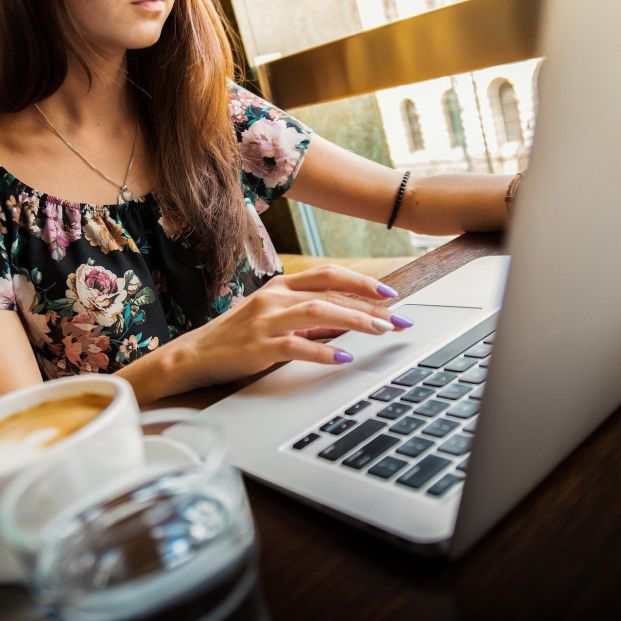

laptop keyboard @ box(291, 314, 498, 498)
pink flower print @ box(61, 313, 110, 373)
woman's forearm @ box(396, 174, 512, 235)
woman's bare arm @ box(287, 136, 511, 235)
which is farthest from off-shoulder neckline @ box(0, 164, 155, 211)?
laptop keyboard @ box(291, 314, 498, 498)

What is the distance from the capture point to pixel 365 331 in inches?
23.8

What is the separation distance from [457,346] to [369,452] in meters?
0.16

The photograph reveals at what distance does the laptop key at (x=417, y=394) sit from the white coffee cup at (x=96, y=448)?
7.4 inches

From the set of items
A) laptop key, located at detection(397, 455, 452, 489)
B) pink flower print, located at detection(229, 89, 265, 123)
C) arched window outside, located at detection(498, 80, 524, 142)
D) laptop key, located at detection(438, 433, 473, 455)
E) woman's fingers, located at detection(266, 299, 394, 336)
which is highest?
pink flower print, located at detection(229, 89, 265, 123)

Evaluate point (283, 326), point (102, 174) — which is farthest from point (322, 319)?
point (102, 174)

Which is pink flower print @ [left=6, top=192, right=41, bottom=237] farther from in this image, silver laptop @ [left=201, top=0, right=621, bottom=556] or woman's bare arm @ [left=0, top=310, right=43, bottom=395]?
silver laptop @ [left=201, top=0, right=621, bottom=556]

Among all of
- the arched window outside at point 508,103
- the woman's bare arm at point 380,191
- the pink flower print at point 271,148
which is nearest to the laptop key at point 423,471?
the woman's bare arm at point 380,191

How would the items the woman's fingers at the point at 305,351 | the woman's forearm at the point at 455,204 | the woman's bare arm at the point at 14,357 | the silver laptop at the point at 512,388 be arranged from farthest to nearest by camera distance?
1. the woman's forearm at the point at 455,204
2. the woman's bare arm at the point at 14,357
3. the woman's fingers at the point at 305,351
4. the silver laptop at the point at 512,388

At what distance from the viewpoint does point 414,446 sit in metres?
0.40

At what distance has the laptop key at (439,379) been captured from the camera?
483 millimetres

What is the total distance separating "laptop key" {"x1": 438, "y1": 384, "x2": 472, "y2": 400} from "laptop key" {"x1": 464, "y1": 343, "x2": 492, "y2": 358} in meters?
0.05

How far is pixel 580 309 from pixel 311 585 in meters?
0.19

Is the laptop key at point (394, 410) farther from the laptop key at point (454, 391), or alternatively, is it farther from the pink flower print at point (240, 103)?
the pink flower print at point (240, 103)

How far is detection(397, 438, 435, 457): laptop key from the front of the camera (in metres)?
0.40
